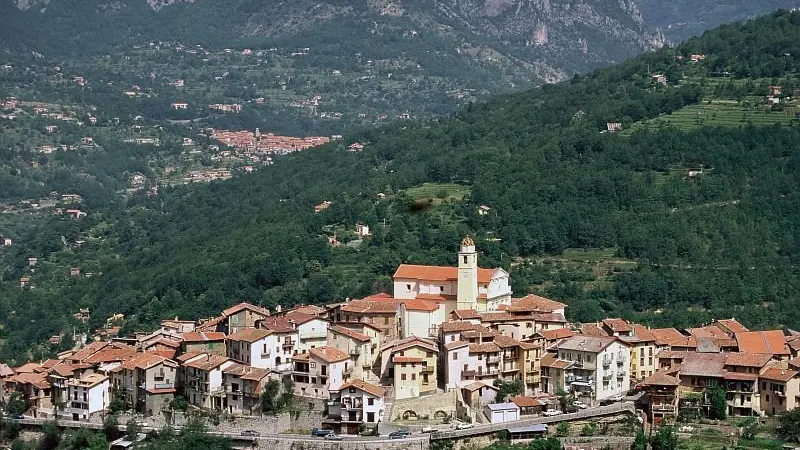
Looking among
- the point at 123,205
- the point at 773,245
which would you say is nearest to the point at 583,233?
the point at 773,245

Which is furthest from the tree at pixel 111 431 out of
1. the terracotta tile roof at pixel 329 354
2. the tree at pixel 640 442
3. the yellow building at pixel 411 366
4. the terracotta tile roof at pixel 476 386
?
the tree at pixel 640 442

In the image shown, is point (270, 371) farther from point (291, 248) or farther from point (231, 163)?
point (231, 163)

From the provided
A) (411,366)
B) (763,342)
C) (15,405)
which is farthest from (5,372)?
(763,342)

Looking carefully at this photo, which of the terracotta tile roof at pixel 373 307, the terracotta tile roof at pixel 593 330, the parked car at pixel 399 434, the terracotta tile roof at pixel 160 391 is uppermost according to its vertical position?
the terracotta tile roof at pixel 373 307

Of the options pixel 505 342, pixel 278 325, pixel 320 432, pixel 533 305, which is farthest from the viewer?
pixel 533 305

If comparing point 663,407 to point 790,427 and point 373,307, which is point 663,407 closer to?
point 790,427

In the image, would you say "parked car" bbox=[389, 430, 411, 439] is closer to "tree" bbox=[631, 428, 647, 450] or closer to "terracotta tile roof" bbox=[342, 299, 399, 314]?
"tree" bbox=[631, 428, 647, 450]

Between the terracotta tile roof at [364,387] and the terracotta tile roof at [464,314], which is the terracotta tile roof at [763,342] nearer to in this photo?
the terracotta tile roof at [464,314]
